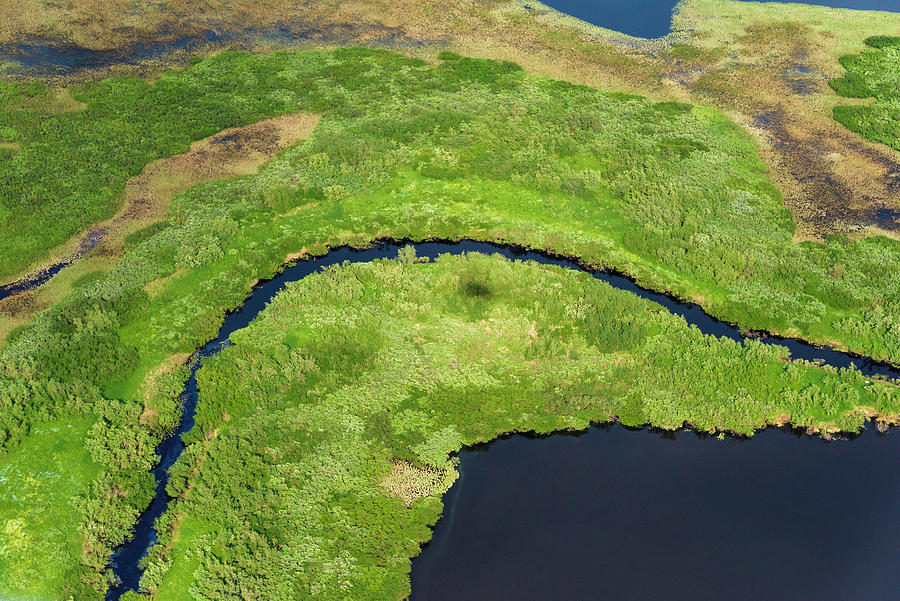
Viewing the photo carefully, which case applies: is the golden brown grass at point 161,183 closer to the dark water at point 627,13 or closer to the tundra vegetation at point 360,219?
the tundra vegetation at point 360,219

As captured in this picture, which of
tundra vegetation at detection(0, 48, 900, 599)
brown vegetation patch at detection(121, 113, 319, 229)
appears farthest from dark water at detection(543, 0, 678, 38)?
brown vegetation patch at detection(121, 113, 319, 229)

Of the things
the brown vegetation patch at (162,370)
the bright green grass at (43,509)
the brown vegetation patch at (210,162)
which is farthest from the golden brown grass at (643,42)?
the bright green grass at (43,509)

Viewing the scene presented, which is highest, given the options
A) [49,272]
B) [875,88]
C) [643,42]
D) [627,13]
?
A: [627,13]

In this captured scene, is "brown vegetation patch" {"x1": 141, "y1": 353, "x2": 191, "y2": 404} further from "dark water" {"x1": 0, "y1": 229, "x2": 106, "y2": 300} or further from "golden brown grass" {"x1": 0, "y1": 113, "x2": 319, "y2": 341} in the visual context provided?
"dark water" {"x1": 0, "y1": 229, "x2": 106, "y2": 300}

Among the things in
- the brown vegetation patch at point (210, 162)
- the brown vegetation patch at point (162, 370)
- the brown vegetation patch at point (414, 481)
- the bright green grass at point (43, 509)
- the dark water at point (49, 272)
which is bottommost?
the brown vegetation patch at point (414, 481)

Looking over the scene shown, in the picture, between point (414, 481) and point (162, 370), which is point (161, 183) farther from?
point (414, 481)

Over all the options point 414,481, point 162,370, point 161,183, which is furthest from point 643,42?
point 162,370
